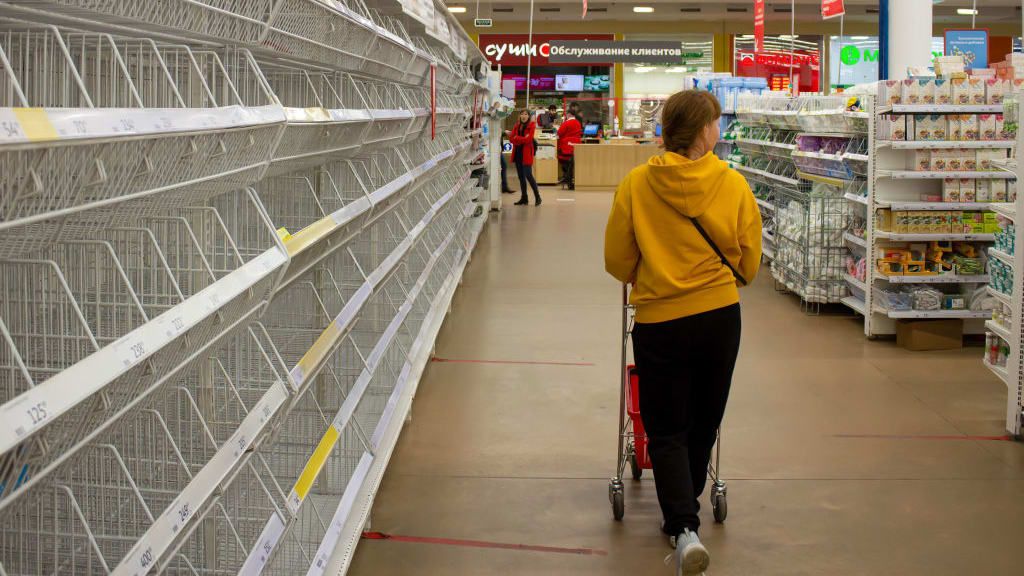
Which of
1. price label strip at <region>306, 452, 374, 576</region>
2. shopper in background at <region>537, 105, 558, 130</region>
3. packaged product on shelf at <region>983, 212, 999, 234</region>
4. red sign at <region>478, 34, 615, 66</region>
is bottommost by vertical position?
price label strip at <region>306, 452, 374, 576</region>

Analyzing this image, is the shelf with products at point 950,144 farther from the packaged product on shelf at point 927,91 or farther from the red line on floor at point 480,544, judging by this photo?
the red line on floor at point 480,544

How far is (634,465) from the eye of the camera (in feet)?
14.2

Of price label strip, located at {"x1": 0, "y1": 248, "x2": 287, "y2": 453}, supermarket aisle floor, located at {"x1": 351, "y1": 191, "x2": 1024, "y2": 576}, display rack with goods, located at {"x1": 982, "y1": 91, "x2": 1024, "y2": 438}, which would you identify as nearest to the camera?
price label strip, located at {"x1": 0, "y1": 248, "x2": 287, "y2": 453}

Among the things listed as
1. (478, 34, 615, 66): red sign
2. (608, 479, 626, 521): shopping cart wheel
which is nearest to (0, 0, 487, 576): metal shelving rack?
(608, 479, 626, 521): shopping cart wheel

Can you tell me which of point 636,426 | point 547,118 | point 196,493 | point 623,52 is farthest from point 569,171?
point 196,493

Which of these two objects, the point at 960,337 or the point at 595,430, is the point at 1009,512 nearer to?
the point at 595,430

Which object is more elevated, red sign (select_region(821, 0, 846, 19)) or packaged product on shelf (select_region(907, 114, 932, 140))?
red sign (select_region(821, 0, 846, 19))

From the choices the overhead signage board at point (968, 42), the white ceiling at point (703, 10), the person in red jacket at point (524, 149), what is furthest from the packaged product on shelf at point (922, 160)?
the white ceiling at point (703, 10)

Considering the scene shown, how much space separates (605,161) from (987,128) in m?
13.8

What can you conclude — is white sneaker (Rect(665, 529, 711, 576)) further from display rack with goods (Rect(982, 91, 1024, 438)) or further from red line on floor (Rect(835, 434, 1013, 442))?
display rack with goods (Rect(982, 91, 1024, 438))

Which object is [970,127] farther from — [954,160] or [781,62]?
[781,62]

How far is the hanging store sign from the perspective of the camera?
22.1 metres

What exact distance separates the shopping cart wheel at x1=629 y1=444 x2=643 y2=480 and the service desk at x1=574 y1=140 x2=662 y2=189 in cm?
1614

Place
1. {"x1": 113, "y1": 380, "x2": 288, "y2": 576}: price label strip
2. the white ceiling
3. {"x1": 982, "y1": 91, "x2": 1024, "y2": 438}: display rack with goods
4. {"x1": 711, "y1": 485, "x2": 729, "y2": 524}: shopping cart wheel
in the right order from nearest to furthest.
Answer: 1. {"x1": 113, "y1": 380, "x2": 288, "y2": 576}: price label strip
2. {"x1": 711, "y1": 485, "x2": 729, "y2": 524}: shopping cart wheel
3. {"x1": 982, "y1": 91, "x2": 1024, "y2": 438}: display rack with goods
4. the white ceiling
